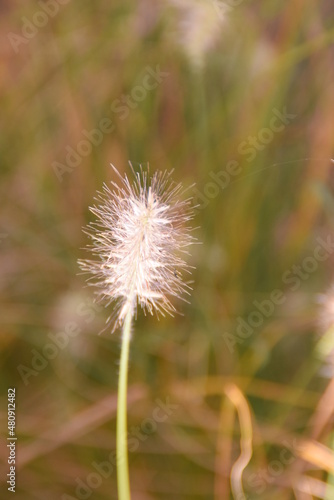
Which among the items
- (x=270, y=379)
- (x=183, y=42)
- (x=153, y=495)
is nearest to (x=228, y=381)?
(x=270, y=379)

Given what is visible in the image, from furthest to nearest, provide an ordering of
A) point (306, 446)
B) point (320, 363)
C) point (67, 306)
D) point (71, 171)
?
point (71, 171) < point (67, 306) < point (320, 363) < point (306, 446)

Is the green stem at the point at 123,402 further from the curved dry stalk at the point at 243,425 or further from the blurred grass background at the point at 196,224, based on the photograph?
the blurred grass background at the point at 196,224

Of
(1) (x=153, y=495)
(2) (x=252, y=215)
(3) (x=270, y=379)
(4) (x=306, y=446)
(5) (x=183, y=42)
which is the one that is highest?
(5) (x=183, y=42)

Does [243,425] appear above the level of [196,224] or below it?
below

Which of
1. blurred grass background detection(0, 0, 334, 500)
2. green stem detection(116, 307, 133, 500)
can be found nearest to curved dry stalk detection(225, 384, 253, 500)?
blurred grass background detection(0, 0, 334, 500)

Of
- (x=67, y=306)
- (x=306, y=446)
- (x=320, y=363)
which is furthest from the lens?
(x=67, y=306)

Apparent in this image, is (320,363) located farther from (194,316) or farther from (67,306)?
(67,306)

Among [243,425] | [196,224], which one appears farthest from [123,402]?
[196,224]

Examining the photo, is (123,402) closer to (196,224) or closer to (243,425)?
(243,425)
